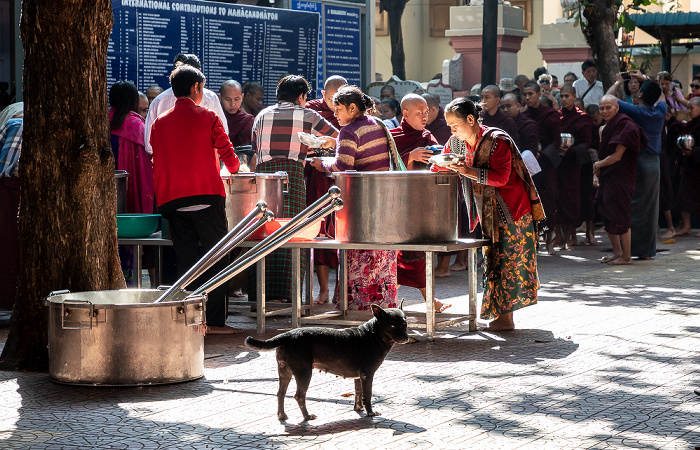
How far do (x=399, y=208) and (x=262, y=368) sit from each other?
1497 mm

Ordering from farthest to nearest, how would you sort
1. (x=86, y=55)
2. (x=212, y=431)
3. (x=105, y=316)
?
1. (x=86, y=55)
2. (x=105, y=316)
3. (x=212, y=431)

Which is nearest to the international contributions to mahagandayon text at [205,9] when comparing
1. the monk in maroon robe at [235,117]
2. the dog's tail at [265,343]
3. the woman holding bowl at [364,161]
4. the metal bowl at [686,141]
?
the monk in maroon robe at [235,117]

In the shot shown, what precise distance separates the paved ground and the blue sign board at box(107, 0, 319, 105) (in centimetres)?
471

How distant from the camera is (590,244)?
49.4 feet

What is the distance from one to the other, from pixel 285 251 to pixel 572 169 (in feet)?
20.6

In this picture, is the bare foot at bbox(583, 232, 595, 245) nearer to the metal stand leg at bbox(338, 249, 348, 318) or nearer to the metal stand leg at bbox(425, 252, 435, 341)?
the metal stand leg at bbox(338, 249, 348, 318)

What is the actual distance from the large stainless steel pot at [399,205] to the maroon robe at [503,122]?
5195 mm

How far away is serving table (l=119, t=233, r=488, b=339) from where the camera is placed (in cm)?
743

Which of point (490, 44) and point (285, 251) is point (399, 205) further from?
point (490, 44)

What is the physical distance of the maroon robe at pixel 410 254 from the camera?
8.49 metres

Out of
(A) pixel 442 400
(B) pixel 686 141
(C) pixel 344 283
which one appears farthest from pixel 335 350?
(B) pixel 686 141

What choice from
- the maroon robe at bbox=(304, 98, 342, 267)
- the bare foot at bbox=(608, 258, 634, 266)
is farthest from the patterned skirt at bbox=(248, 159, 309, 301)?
the bare foot at bbox=(608, 258, 634, 266)

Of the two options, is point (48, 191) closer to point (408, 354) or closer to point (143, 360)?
point (143, 360)

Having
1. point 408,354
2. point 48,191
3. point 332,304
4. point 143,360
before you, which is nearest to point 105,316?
point 143,360
